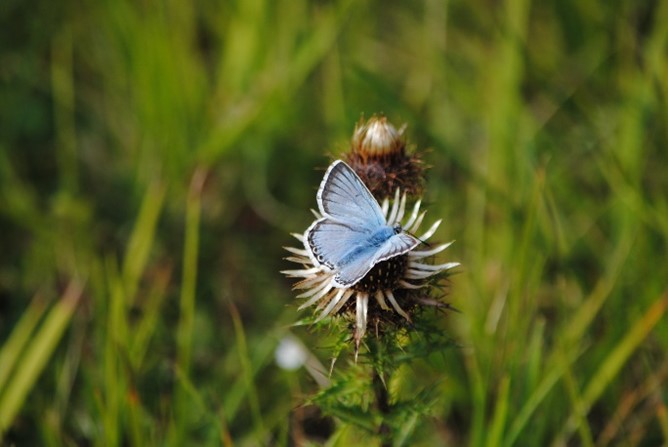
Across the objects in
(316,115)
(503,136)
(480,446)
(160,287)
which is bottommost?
(160,287)

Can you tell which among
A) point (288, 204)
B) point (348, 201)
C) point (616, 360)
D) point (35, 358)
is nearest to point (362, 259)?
point (348, 201)

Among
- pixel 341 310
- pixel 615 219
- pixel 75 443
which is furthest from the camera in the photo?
pixel 615 219

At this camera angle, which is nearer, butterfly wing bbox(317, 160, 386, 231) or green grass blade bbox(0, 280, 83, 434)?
butterfly wing bbox(317, 160, 386, 231)

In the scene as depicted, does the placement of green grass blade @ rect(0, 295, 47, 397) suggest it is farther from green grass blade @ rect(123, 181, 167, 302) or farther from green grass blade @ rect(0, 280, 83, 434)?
green grass blade @ rect(123, 181, 167, 302)

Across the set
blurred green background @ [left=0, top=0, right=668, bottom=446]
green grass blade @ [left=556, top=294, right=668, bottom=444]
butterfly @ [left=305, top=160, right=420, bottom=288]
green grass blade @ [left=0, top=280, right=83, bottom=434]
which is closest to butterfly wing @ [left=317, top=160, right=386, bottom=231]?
butterfly @ [left=305, top=160, right=420, bottom=288]

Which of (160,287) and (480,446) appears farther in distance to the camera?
(160,287)

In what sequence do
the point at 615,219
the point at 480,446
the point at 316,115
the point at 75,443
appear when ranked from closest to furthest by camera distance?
the point at 480,446, the point at 75,443, the point at 615,219, the point at 316,115

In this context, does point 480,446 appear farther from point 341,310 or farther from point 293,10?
point 293,10

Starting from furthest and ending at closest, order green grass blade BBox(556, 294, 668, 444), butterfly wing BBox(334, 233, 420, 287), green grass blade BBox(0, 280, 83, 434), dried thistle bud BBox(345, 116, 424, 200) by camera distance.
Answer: green grass blade BBox(0, 280, 83, 434), green grass blade BBox(556, 294, 668, 444), dried thistle bud BBox(345, 116, 424, 200), butterfly wing BBox(334, 233, 420, 287)

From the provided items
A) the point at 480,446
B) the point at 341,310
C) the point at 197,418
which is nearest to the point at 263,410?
the point at 197,418
